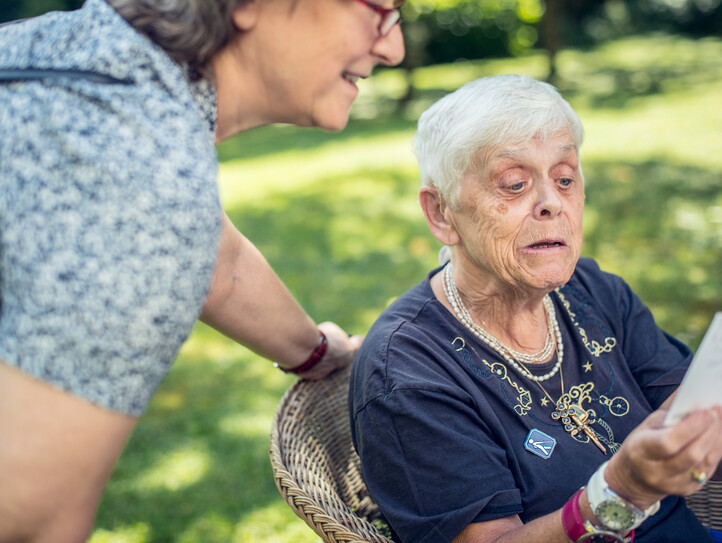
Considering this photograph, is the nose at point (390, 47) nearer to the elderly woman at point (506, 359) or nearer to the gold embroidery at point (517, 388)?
the elderly woman at point (506, 359)

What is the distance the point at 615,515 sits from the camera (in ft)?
4.86

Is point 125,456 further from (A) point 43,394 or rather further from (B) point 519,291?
(A) point 43,394

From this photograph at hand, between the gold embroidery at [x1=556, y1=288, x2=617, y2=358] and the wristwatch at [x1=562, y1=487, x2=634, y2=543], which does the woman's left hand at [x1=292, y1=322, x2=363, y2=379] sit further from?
the wristwatch at [x1=562, y1=487, x2=634, y2=543]

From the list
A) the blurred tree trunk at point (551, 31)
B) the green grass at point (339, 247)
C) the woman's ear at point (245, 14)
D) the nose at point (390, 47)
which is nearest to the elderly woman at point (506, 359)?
the nose at point (390, 47)

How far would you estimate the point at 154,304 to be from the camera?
3.84 ft

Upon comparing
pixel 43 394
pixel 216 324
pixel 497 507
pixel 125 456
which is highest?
pixel 43 394

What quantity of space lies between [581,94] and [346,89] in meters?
12.9

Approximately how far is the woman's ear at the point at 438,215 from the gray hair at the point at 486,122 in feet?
0.14

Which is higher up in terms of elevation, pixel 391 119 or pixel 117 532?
pixel 117 532

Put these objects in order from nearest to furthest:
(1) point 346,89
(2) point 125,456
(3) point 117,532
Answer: (1) point 346,89
(3) point 117,532
(2) point 125,456

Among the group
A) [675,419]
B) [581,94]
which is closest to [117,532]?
[675,419]

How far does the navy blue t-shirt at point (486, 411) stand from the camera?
172 centimetres

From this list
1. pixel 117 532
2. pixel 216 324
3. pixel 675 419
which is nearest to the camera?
pixel 675 419

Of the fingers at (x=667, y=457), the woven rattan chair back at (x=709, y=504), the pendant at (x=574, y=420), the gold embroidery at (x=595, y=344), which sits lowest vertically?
the woven rattan chair back at (x=709, y=504)
